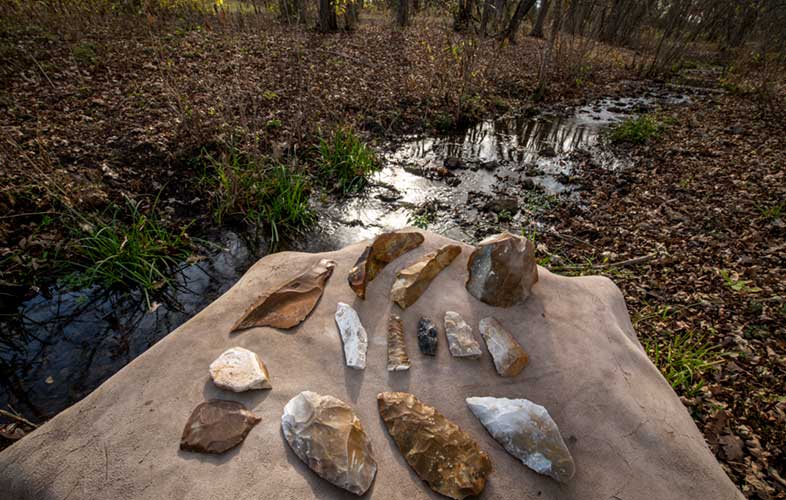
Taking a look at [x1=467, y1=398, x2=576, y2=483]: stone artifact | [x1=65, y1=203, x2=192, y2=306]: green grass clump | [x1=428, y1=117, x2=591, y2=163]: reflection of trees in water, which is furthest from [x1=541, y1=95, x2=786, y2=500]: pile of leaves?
[x1=65, y1=203, x2=192, y2=306]: green grass clump

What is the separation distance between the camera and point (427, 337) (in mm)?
1825

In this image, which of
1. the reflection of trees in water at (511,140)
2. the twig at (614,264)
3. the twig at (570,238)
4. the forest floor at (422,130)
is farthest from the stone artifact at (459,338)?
the reflection of trees in water at (511,140)

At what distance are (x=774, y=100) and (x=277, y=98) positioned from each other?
9.94 meters

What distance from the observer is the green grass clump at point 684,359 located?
2.41 m

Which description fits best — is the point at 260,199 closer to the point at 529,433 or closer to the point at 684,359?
the point at 529,433

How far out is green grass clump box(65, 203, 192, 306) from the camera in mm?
3043

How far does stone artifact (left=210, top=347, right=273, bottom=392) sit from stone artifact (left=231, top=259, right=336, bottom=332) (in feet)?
0.75

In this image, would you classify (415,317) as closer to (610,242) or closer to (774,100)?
(610,242)

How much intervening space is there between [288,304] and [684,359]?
8.78 ft

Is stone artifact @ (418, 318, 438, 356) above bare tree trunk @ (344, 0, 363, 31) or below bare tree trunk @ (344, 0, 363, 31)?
below

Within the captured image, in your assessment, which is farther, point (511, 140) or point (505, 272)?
point (511, 140)

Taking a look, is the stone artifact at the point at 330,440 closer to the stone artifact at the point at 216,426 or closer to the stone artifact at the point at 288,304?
the stone artifact at the point at 216,426

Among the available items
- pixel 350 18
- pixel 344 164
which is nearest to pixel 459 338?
pixel 344 164

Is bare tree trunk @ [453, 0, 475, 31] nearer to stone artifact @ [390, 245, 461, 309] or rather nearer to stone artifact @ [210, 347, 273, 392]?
stone artifact @ [390, 245, 461, 309]
